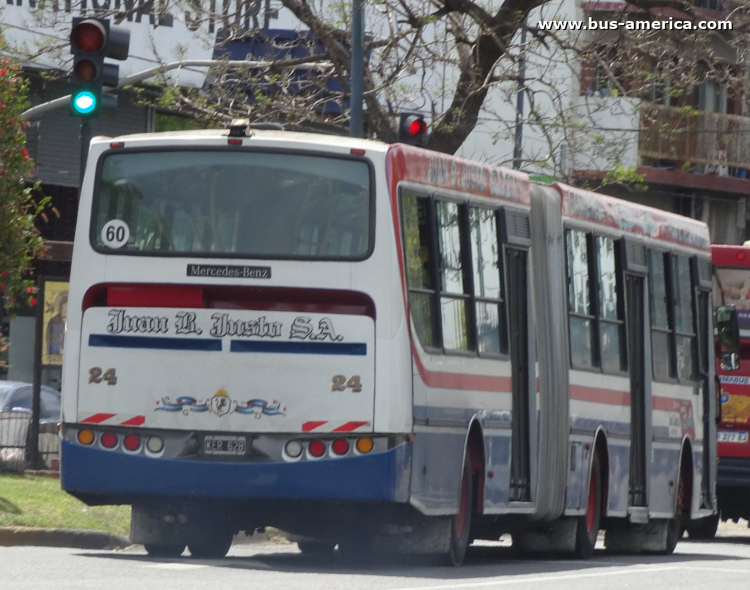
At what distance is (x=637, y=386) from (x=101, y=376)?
227 inches

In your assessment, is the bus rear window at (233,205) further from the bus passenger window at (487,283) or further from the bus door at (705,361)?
the bus door at (705,361)

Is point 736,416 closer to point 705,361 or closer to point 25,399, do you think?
point 705,361

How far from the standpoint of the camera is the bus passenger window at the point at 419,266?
37.9 ft

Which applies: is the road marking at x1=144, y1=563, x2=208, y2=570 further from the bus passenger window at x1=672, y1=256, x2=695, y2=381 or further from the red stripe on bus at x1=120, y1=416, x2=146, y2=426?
the bus passenger window at x1=672, y1=256, x2=695, y2=381

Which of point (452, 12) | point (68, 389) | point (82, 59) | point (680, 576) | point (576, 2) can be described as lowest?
point (680, 576)

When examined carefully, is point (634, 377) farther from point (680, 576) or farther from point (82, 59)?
point (82, 59)

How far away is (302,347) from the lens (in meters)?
11.3

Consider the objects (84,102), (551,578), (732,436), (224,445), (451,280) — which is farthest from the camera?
(732,436)

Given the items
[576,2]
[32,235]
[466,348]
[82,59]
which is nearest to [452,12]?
[32,235]

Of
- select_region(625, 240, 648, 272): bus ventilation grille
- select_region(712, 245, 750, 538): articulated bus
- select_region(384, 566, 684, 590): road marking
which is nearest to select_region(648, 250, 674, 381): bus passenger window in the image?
select_region(625, 240, 648, 272): bus ventilation grille

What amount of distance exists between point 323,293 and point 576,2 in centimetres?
2628

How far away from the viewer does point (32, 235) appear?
54.9ft

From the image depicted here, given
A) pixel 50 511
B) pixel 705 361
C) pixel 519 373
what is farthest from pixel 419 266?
pixel 705 361

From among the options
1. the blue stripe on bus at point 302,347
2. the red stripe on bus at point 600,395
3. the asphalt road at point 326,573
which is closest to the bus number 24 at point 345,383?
the blue stripe on bus at point 302,347
